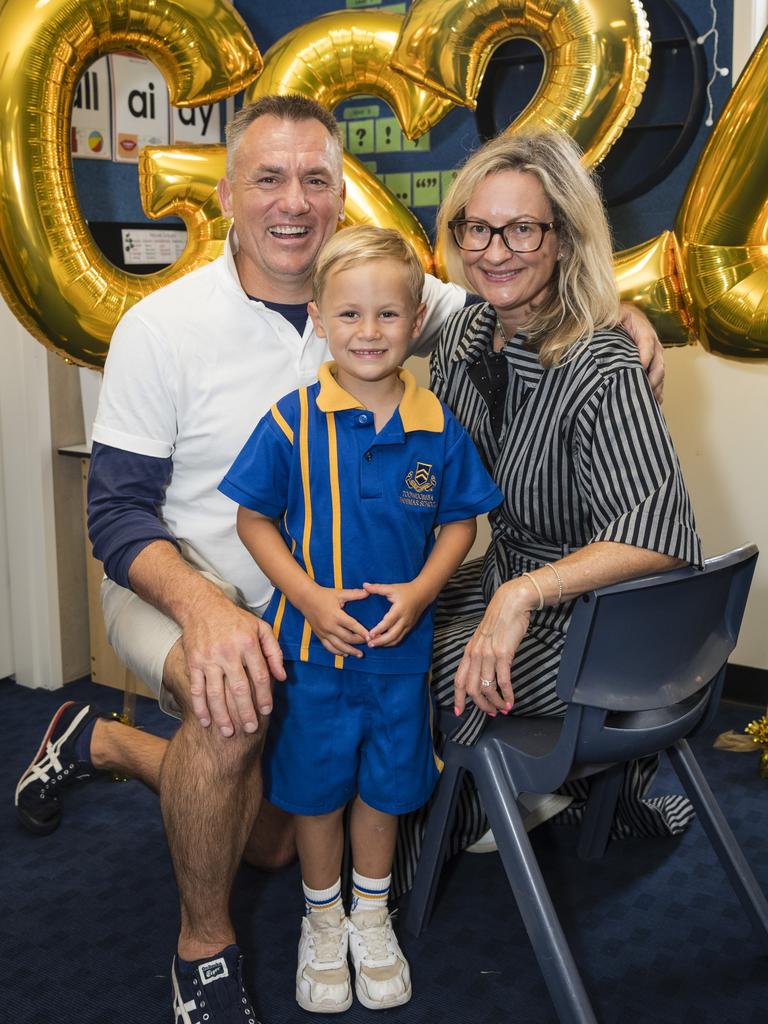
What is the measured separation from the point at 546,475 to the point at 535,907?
2.12 ft

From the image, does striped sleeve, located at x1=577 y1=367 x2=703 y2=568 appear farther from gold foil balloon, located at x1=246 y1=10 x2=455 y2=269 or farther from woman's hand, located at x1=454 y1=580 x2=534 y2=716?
gold foil balloon, located at x1=246 y1=10 x2=455 y2=269

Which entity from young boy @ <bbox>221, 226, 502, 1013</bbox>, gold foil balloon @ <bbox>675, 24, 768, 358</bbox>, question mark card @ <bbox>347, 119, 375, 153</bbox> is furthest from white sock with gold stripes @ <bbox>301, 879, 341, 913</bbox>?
question mark card @ <bbox>347, 119, 375, 153</bbox>

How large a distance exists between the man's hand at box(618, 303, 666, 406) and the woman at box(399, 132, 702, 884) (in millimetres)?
60

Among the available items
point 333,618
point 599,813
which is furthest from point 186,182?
point 599,813

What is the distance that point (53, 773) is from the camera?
2.02 m

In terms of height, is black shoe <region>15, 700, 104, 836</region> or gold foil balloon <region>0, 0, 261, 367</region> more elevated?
gold foil balloon <region>0, 0, 261, 367</region>

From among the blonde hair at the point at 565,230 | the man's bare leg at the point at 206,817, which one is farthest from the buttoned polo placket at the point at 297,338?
the man's bare leg at the point at 206,817

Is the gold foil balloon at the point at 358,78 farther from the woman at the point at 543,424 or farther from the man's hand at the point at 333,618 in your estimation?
the man's hand at the point at 333,618

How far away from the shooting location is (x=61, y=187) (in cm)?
214

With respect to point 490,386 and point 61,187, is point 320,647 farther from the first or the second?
point 61,187

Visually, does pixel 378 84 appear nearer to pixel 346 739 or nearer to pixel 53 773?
pixel 346 739

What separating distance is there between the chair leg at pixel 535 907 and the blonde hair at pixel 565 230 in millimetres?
675

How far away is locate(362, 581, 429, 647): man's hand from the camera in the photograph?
1.46 meters

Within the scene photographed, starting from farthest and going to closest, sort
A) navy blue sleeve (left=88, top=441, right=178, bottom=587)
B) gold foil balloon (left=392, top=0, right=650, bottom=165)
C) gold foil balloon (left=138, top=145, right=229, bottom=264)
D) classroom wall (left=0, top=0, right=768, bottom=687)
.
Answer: classroom wall (left=0, top=0, right=768, bottom=687) → gold foil balloon (left=138, top=145, right=229, bottom=264) → gold foil balloon (left=392, top=0, right=650, bottom=165) → navy blue sleeve (left=88, top=441, right=178, bottom=587)
